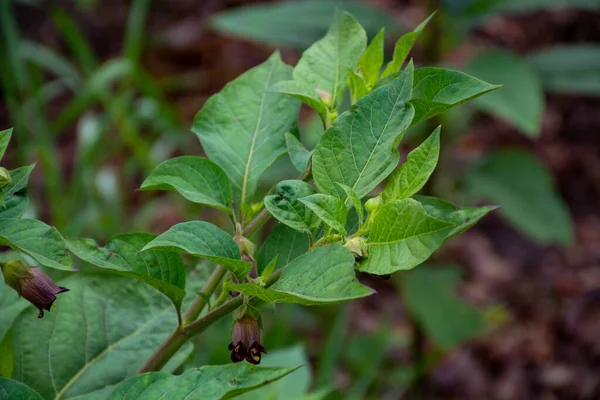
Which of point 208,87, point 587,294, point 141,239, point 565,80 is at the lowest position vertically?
point 587,294

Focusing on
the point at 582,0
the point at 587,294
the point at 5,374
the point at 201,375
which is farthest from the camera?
the point at 587,294

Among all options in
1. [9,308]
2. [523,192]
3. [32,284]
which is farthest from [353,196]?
[523,192]

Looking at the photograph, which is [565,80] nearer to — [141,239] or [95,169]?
[95,169]

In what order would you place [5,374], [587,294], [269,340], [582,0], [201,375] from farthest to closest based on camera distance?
[587,294], [582,0], [269,340], [5,374], [201,375]

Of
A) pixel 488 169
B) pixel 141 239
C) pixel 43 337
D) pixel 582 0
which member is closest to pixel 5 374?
pixel 43 337

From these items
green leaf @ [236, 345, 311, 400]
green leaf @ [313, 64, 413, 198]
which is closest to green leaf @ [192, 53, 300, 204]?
green leaf @ [313, 64, 413, 198]

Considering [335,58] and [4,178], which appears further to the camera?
[335,58]

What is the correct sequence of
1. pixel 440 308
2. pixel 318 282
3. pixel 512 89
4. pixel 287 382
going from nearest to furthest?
pixel 318 282 → pixel 287 382 → pixel 512 89 → pixel 440 308

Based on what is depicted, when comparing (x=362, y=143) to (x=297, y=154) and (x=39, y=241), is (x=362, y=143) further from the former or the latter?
(x=39, y=241)
